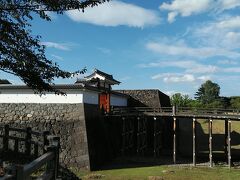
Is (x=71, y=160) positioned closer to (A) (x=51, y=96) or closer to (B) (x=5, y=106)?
(A) (x=51, y=96)

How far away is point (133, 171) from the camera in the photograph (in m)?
21.4

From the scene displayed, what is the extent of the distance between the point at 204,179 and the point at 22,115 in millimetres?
11749

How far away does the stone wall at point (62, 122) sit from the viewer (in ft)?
74.4

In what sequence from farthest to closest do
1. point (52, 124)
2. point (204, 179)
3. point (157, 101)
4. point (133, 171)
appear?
1. point (157, 101)
2. point (52, 124)
3. point (133, 171)
4. point (204, 179)

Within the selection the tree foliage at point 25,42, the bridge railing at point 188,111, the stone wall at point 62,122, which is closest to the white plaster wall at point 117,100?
the bridge railing at point 188,111

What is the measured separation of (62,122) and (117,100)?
8.04m

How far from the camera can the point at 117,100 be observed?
1217 inches

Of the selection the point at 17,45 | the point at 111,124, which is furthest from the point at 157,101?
the point at 17,45

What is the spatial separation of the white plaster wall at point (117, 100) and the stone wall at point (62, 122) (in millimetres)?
6164

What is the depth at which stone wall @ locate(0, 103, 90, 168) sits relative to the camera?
893 inches

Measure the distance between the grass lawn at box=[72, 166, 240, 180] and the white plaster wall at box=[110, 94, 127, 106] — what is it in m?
8.03

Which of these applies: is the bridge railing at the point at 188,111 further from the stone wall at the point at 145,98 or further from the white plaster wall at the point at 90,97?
the stone wall at the point at 145,98

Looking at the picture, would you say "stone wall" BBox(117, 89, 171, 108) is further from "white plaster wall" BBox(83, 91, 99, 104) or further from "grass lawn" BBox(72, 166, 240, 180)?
"grass lawn" BBox(72, 166, 240, 180)

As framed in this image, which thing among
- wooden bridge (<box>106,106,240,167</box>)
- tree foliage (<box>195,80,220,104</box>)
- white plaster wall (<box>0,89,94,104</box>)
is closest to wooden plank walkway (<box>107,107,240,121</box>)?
wooden bridge (<box>106,106,240,167</box>)
